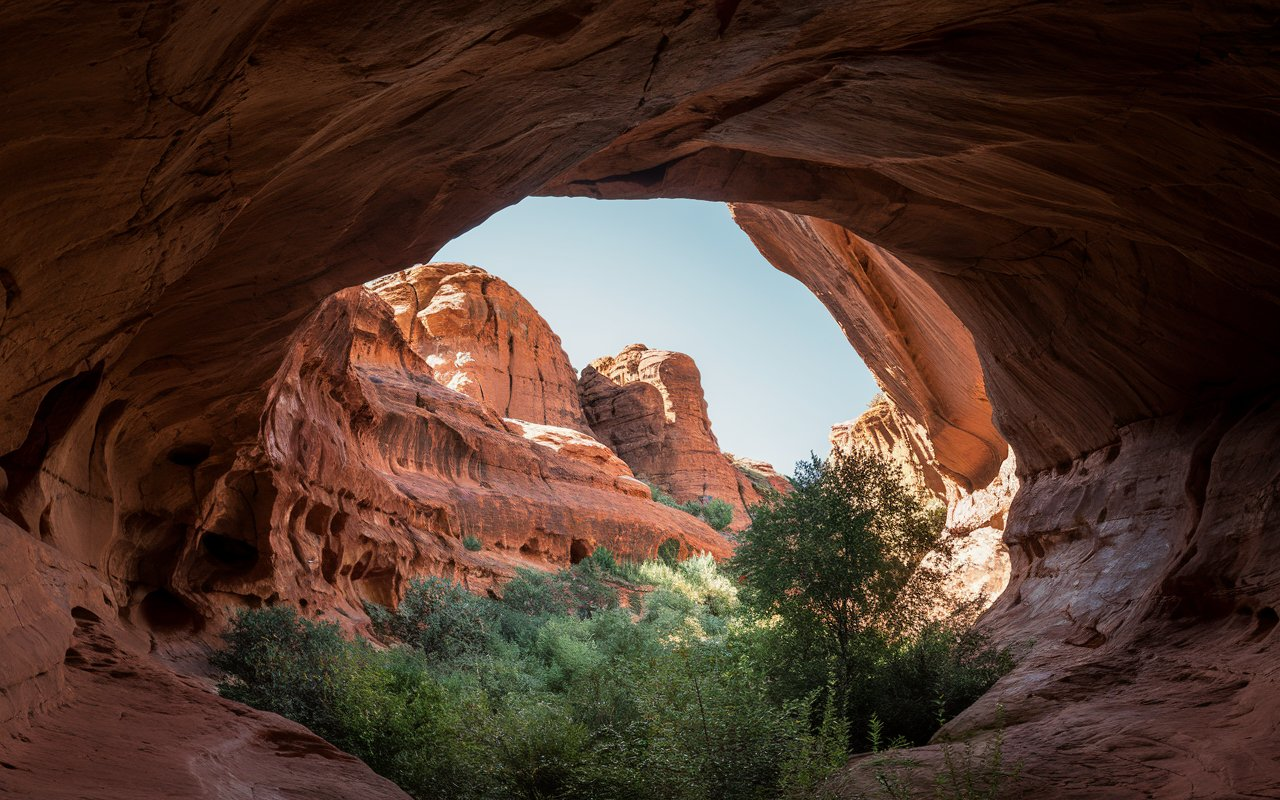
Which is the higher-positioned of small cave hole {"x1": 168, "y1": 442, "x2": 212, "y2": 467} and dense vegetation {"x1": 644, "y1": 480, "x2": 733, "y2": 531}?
dense vegetation {"x1": 644, "y1": 480, "x2": 733, "y2": 531}

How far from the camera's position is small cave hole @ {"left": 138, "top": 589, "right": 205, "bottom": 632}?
1112 cm

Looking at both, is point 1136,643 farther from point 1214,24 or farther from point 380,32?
point 380,32

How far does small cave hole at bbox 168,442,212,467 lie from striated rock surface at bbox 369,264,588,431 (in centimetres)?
3141

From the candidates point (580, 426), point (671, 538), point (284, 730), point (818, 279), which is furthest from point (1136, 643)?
point (580, 426)

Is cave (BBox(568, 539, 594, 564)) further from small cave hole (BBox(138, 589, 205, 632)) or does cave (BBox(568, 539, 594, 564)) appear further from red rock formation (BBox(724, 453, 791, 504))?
red rock formation (BBox(724, 453, 791, 504))

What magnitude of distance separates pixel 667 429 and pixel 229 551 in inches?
1644

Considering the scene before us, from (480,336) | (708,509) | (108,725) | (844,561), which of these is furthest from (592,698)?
(708,509)

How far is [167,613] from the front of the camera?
11.5 m

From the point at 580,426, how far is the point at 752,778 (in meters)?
41.6

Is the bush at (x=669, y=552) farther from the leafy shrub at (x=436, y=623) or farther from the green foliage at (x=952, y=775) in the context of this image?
the green foliage at (x=952, y=775)

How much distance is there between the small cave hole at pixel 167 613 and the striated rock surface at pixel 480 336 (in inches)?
1221

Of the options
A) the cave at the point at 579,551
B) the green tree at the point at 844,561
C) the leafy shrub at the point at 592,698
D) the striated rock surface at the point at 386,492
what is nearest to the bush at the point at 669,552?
the striated rock surface at the point at 386,492

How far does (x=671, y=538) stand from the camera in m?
34.3

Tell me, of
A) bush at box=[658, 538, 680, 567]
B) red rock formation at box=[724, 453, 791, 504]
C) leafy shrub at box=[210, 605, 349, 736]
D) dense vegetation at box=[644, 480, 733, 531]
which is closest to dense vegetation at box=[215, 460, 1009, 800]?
leafy shrub at box=[210, 605, 349, 736]
